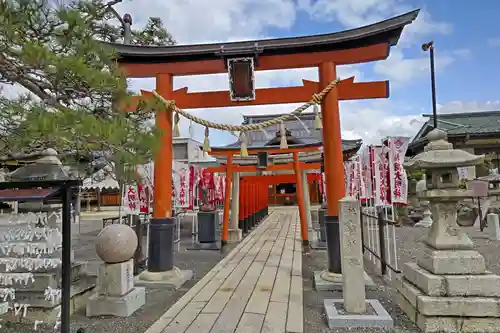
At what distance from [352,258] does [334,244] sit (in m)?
1.31

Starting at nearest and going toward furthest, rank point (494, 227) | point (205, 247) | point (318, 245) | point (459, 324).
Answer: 1. point (459, 324)
2. point (318, 245)
3. point (205, 247)
4. point (494, 227)

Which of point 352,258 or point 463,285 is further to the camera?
point 352,258

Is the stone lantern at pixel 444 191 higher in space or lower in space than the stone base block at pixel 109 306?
higher

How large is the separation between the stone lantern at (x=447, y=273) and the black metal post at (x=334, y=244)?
1.17 metres

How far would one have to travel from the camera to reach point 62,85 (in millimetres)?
2734

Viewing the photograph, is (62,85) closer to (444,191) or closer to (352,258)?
(352,258)

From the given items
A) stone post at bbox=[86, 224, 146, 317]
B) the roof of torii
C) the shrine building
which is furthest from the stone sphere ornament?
the shrine building

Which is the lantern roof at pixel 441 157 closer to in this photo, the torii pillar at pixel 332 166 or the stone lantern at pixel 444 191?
the stone lantern at pixel 444 191

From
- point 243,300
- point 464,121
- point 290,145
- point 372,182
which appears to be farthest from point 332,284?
point 464,121

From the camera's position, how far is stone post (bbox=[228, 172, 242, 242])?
11.0 meters

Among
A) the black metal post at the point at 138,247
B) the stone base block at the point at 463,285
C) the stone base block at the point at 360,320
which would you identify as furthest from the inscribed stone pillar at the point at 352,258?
the black metal post at the point at 138,247

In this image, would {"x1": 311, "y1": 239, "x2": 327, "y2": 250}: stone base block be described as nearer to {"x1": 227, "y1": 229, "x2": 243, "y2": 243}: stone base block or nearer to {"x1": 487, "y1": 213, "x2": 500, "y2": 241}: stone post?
{"x1": 227, "y1": 229, "x2": 243, "y2": 243}: stone base block

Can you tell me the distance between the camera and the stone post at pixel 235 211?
11031 mm

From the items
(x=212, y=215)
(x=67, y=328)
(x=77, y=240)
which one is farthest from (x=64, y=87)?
(x=77, y=240)
